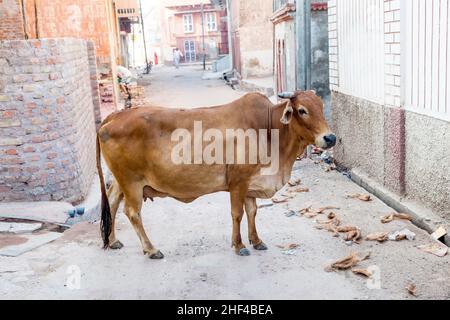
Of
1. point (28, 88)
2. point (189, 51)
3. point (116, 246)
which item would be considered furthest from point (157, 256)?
point (189, 51)

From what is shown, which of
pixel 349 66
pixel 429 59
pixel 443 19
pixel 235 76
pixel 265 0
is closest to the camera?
pixel 443 19

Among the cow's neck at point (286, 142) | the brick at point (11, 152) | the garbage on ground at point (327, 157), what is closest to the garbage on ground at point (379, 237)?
the cow's neck at point (286, 142)

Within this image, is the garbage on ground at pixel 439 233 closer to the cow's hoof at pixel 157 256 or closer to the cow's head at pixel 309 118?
the cow's head at pixel 309 118

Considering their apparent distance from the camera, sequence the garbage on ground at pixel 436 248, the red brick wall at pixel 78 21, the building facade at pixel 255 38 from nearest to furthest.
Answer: the garbage on ground at pixel 436 248 → the red brick wall at pixel 78 21 → the building facade at pixel 255 38

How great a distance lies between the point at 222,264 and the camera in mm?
5285

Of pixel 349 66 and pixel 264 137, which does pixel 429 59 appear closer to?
pixel 264 137

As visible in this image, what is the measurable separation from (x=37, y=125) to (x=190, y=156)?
2412 mm

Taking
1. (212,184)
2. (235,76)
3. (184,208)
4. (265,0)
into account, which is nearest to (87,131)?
(184,208)

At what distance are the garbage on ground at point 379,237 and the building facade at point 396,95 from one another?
61 centimetres

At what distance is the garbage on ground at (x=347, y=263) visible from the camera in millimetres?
4984

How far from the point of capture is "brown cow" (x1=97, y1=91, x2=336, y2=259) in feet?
17.7

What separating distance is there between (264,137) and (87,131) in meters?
4.14

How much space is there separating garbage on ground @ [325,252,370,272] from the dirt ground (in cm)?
7

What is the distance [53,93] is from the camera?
6.89 meters
